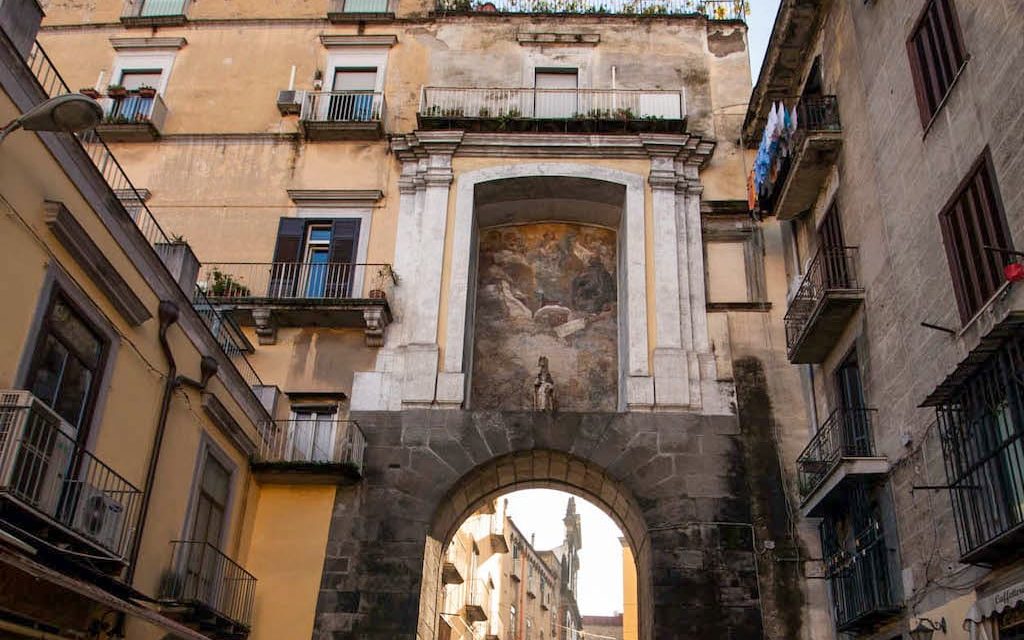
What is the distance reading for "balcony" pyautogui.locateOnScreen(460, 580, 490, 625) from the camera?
35750mm

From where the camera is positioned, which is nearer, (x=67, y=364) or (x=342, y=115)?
(x=67, y=364)

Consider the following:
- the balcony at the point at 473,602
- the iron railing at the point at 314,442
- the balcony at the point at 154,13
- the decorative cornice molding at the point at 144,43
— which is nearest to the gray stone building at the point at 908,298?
the iron railing at the point at 314,442

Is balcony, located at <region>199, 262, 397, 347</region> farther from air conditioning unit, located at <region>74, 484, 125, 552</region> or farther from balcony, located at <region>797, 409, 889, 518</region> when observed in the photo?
balcony, located at <region>797, 409, 889, 518</region>

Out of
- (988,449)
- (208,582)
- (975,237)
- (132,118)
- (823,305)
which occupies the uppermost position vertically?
(132,118)

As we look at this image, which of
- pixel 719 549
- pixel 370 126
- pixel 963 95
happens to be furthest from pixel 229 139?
pixel 963 95

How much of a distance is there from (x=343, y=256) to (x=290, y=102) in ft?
15.3

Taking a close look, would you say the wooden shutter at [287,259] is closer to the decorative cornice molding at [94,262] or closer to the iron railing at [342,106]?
the iron railing at [342,106]

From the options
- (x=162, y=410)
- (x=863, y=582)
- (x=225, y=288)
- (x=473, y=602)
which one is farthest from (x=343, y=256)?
(x=473, y=602)

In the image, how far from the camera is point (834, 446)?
15898mm

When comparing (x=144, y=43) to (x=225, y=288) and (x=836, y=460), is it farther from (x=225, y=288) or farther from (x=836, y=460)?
(x=836, y=460)

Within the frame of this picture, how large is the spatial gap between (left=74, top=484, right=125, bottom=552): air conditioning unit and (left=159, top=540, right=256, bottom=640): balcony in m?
2.05

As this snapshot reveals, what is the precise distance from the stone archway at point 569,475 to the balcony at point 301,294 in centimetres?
218

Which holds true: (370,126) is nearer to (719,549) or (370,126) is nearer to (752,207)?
(752,207)

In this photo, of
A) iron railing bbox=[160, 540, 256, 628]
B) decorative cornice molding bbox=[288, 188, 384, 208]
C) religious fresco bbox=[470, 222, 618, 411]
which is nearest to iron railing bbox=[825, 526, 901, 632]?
religious fresco bbox=[470, 222, 618, 411]
